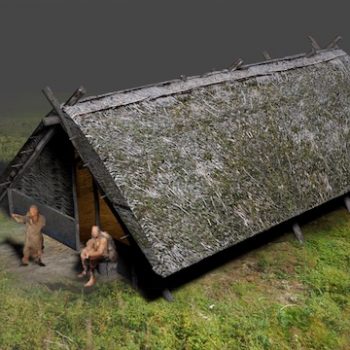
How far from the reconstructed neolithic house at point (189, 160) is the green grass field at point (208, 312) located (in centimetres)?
121

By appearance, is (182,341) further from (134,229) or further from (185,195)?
(185,195)

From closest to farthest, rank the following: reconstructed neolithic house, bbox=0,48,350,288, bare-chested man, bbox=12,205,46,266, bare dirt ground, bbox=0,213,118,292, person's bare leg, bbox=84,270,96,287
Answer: reconstructed neolithic house, bbox=0,48,350,288
person's bare leg, bbox=84,270,96,287
bare dirt ground, bbox=0,213,118,292
bare-chested man, bbox=12,205,46,266

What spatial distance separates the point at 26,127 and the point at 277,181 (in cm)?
2160

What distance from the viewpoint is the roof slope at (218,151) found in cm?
1041

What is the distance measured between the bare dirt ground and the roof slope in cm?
251

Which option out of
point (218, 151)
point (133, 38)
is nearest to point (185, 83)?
point (218, 151)

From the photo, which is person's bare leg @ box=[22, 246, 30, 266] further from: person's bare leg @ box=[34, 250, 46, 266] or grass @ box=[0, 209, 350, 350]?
grass @ box=[0, 209, 350, 350]

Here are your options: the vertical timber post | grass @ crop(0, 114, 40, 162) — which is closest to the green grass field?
the vertical timber post

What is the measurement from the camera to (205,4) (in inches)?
4902

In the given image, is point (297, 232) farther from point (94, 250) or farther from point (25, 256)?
point (25, 256)

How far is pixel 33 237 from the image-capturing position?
1209 centimetres

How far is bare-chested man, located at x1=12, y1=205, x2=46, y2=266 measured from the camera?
11.8 m

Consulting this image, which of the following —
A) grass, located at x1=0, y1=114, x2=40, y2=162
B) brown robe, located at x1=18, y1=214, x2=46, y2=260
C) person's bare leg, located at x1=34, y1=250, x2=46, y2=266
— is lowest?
grass, located at x1=0, y1=114, x2=40, y2=162

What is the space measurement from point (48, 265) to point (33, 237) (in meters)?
0.90
